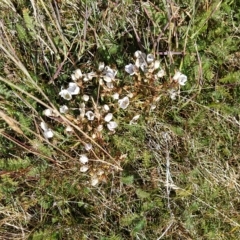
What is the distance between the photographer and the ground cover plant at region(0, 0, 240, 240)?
2074 mm

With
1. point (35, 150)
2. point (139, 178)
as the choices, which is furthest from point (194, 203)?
point (35, 150)

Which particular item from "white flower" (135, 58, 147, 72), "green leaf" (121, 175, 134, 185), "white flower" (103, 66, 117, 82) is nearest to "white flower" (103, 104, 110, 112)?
"white flower" (103, 66, 117, 82)

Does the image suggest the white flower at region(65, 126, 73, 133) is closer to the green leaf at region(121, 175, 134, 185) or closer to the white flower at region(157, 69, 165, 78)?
the green leaf at region(121, 175, 134, 185)

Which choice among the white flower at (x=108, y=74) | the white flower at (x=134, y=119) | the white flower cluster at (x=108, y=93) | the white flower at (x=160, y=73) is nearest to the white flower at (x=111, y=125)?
the white flower cluster at (x=108, y=93)

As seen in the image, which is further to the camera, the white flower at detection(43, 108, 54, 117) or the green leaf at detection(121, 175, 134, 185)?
the green leaf at detection(121, 175, 134, 185)

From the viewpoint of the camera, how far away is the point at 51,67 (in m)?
2.22

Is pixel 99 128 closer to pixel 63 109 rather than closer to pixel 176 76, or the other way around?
pixel 63 109

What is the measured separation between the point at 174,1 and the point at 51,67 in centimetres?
74

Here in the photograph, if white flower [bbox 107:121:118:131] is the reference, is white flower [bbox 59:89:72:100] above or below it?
above

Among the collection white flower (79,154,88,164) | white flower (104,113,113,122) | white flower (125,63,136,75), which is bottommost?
white flower (79,154,88,164)

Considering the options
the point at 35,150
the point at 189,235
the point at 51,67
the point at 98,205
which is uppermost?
the point at 51,67

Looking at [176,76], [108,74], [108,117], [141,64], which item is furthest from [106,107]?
[176,76]

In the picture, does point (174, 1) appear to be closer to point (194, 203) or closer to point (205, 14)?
point (205, 14)

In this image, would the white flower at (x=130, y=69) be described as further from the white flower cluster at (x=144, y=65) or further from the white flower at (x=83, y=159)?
the white flower at (x=83, y=159)
